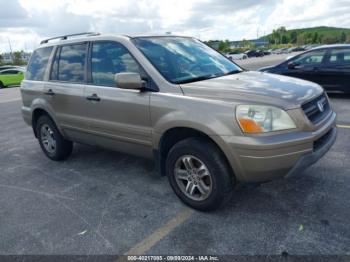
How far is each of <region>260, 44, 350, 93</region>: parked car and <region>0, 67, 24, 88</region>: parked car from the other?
18.0 m

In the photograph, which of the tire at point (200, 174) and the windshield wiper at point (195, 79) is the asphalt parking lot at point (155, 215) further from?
the windshield wiper at point (195, 79)

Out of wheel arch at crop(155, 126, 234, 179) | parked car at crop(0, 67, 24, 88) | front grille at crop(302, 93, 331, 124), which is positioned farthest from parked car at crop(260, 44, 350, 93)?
parked car at crop(0, 67, 24, 88)

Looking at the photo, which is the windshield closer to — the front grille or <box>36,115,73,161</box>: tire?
the front grille

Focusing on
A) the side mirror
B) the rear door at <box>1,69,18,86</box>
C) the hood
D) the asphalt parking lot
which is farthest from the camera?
the rear door at <box>1,69,18,86</box>

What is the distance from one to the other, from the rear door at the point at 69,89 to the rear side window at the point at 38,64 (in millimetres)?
273

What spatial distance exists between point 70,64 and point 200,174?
258cm

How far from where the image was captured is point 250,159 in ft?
9.57

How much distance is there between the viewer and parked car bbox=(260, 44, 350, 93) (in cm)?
866

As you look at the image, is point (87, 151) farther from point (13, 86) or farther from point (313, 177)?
point (13, 86)

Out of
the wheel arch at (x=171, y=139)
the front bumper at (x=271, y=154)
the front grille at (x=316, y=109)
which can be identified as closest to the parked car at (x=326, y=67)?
the front grille at (x=316, y=109)

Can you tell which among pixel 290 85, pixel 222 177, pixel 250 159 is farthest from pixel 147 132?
pixel 290 85

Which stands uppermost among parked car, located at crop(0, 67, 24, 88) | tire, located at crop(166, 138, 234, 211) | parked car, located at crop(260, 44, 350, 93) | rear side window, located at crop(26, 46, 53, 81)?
rear side window, located at crop(26, 46, 53, 81)

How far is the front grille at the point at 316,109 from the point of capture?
317 centimetres

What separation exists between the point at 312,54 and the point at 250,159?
7.50 m
